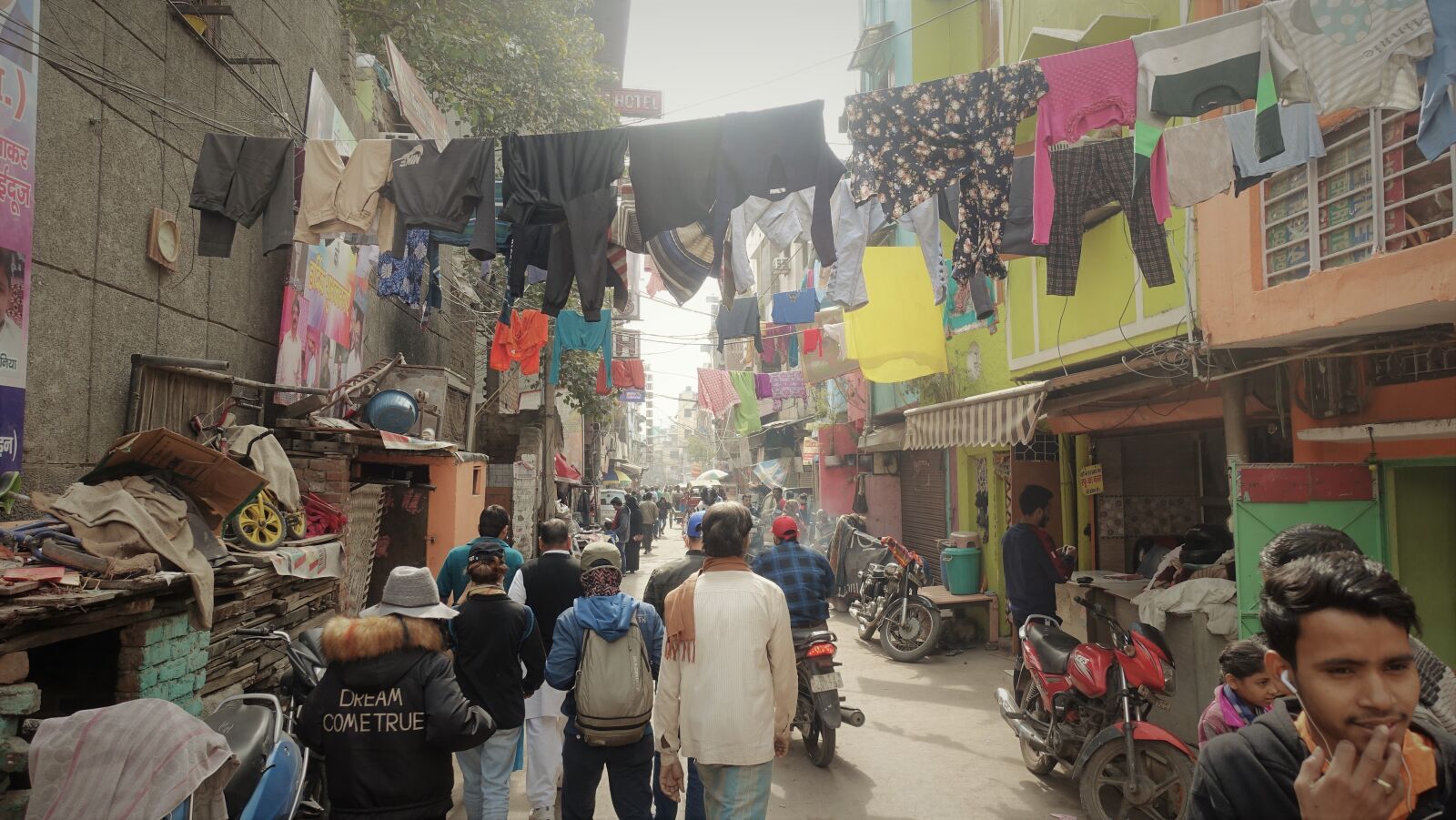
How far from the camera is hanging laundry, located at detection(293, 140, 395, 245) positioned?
598 centimetres

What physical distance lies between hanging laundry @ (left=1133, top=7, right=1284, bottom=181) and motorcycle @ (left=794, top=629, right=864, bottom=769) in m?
4.15

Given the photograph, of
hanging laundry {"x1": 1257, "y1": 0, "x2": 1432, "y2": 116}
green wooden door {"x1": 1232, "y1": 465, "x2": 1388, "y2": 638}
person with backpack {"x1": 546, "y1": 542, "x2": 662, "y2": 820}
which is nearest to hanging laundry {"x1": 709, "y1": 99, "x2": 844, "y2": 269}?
hanging laundry {"x1": 1257, "y1": 0, "x2": 1432, "y2": 116}

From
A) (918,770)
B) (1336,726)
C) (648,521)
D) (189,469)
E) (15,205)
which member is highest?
(15,205)

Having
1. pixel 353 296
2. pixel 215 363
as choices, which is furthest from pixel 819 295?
pixel 215 363

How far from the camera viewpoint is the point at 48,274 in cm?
520

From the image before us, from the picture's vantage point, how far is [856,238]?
22.0 ft

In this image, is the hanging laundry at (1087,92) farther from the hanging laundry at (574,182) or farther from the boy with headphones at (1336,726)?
the boy with headphones at (1336,726)

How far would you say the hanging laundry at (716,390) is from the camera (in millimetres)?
22422

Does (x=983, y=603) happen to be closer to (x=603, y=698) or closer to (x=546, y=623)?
(x=546, y=623)

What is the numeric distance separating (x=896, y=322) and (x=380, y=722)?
932 cm

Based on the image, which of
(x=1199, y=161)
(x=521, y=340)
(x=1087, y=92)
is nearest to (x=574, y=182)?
(x=1087, y=92)

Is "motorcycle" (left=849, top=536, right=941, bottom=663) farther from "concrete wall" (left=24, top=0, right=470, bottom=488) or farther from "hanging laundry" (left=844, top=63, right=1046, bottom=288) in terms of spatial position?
"concrete wall" (left=24, top=0, right=470, bottom=488)

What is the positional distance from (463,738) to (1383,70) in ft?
17.0

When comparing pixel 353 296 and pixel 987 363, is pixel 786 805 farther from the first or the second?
pixel 353 296
